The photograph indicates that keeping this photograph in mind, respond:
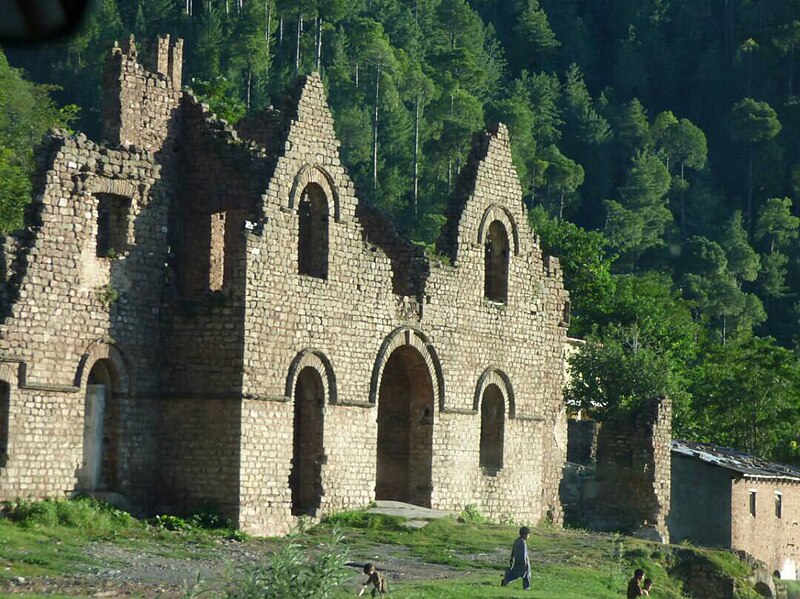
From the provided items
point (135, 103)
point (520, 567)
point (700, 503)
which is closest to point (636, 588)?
point (520, 567)

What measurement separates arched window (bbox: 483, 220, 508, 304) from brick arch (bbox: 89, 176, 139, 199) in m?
9.41

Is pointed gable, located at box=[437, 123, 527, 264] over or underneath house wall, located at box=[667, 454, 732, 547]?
over

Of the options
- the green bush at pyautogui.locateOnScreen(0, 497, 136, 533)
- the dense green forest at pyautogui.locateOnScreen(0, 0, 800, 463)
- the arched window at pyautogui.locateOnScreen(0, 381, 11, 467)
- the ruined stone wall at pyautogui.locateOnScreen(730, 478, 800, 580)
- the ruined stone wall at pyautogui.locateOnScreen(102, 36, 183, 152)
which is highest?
the dense green forest at pyautogui.locateOnScreen(0, 0, 800, 463)

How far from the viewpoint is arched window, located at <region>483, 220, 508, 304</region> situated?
34.9m

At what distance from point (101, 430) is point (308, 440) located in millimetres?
3952

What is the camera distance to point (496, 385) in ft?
114

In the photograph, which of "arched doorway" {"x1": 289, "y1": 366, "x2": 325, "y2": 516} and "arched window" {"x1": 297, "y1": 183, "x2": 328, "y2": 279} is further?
"arched window" {"x1": 297, "y1": 183, "x2": 328, "y2": 279}

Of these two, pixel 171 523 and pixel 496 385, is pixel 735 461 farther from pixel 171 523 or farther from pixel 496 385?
pixel 171 523

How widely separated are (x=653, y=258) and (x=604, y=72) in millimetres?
42053

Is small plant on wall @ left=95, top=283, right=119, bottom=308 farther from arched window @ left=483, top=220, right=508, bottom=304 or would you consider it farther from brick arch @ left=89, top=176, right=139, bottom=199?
arched window @ left=483, top=220, right=508, bottom=304

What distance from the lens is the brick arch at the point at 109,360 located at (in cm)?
2629

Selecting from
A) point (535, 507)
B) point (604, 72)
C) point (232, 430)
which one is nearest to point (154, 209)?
point (232, 430)

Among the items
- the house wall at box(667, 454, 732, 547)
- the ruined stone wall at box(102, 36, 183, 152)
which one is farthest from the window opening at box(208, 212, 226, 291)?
the house wall at box(667, 454, 732, 547)

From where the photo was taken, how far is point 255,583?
15391mm
